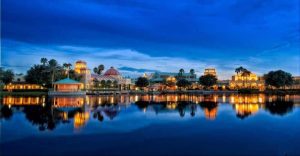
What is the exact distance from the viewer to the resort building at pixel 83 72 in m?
113

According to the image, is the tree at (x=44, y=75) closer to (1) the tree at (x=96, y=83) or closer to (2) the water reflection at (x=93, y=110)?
(1) the tree at (x=96, y=83)

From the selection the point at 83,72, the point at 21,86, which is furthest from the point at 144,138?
the point at 83,72

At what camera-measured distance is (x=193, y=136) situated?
19141 millimetres

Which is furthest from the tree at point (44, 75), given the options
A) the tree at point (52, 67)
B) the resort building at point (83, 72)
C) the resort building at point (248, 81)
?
the resort building at point (248, 81)

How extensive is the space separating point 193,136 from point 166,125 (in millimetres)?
5292

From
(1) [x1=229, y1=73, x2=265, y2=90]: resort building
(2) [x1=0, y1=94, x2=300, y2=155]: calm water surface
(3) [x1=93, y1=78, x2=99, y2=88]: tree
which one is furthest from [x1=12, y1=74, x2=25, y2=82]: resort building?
(2) [x1=0, y1=94, x2=300, y2=155]: calm water surface

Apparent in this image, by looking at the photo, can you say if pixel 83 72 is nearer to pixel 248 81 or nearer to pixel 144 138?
Answer: pixel 144 138

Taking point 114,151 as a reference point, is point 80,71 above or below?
above

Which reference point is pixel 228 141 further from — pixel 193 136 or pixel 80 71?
pixel 80 71

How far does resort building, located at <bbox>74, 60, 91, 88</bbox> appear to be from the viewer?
4466 inches

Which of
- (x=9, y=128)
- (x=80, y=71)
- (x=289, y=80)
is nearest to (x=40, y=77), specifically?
(x=80, y=71)

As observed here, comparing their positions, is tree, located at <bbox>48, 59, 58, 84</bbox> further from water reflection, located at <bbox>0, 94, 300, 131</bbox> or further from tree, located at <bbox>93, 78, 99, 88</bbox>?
water reflection, located at <bbox>0, 94, 300, 131</bbox>

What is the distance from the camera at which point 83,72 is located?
11531cm

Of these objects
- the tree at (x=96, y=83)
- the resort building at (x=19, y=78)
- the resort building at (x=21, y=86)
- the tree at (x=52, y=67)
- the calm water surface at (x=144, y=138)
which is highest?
the tree at (x=52, y=67)
